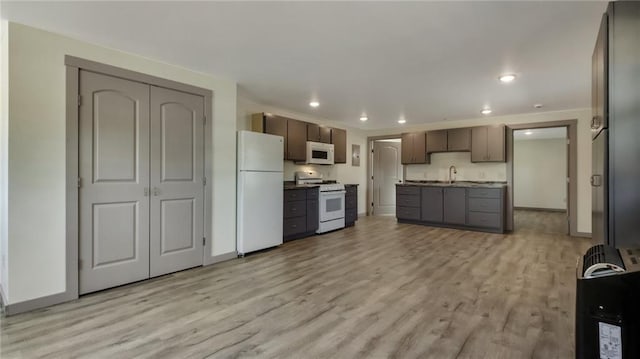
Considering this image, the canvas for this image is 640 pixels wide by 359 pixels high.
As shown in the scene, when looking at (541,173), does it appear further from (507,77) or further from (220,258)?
(220,258)

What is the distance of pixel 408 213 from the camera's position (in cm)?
699

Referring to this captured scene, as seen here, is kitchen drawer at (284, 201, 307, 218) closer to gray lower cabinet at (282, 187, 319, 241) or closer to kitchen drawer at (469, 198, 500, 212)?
gray lower cabinet at (282, 187, 319, 241)

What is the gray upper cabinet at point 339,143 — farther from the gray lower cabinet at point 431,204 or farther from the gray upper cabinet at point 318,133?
the gray lower cabinet at point 431,204

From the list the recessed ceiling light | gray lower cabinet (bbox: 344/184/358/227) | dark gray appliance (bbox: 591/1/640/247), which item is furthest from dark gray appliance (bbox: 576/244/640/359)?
gray lower cabinet (bbox: 344/184/358/227)

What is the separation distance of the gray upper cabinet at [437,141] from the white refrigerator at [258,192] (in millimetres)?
3685

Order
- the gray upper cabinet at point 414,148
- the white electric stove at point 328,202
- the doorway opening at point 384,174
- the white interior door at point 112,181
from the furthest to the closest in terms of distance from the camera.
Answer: the doorway opening at point 384,174 < the gray upper cabinet at point 414,148 < the white electric stove at point 328,202 < the white interior door at point 112,181

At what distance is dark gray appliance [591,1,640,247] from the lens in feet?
5.77

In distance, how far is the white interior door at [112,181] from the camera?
2.91 metres

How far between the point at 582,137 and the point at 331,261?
5.06 m

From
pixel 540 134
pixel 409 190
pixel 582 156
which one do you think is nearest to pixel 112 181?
pixel 409 190

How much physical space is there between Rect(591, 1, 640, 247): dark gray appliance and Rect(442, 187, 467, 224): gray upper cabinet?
14.9 feet

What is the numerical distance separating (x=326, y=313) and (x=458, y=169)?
18.0 ft

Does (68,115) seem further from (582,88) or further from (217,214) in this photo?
(582,88)

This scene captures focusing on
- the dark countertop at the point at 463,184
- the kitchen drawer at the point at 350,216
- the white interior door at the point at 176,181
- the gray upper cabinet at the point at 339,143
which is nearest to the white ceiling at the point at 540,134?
the dark countertop at the point at 463,184
